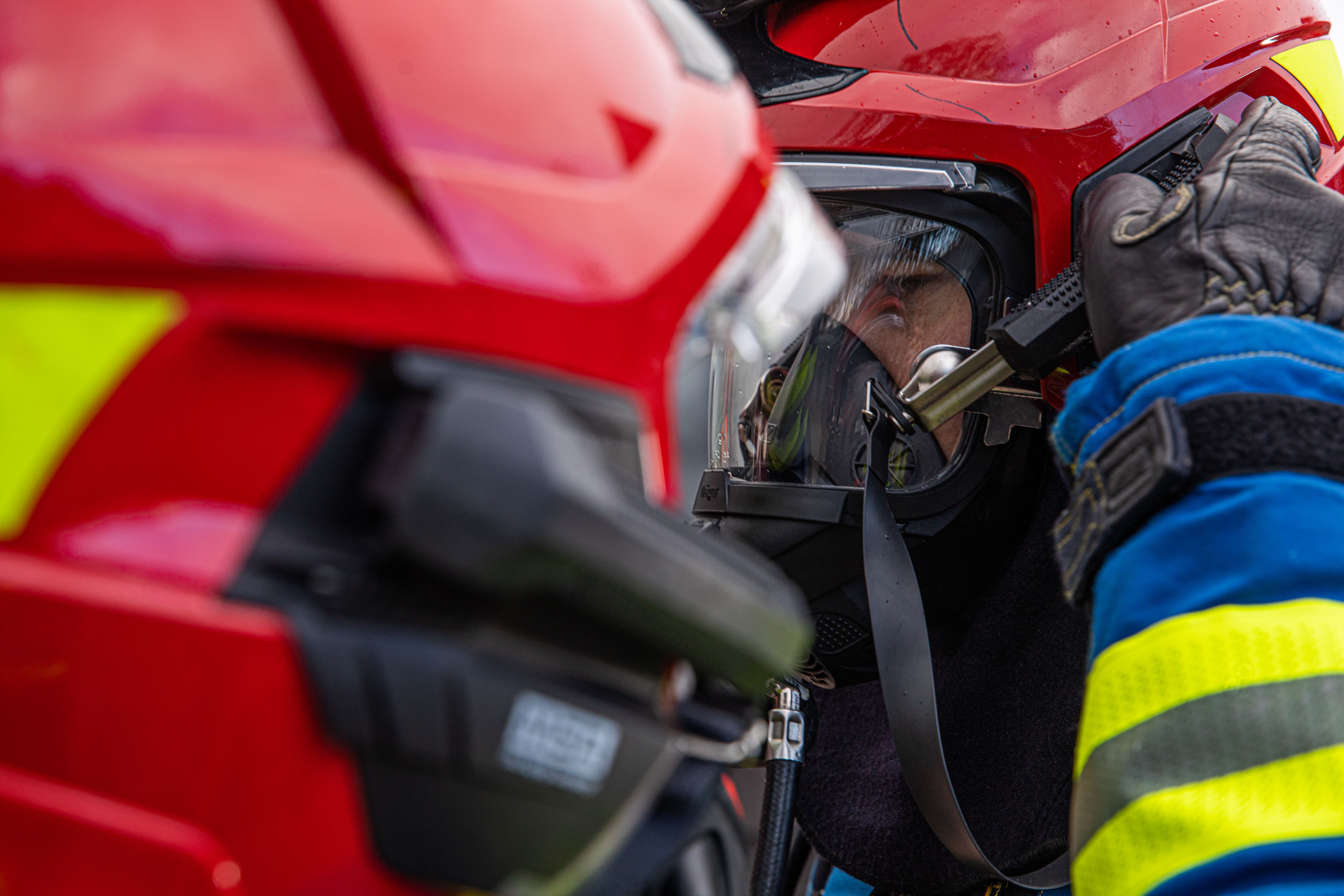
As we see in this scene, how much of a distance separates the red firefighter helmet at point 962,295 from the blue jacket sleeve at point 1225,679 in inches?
11.9

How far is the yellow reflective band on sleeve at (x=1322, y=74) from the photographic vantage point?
111 centimetres

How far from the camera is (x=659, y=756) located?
43 cm

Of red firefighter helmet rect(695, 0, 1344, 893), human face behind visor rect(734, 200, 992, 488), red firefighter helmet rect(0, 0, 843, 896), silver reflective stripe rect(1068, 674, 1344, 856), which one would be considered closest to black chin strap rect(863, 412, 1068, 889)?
red firefighter helmet rect(695, 0, 1344, 893)

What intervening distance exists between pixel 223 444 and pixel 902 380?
2.89 ft

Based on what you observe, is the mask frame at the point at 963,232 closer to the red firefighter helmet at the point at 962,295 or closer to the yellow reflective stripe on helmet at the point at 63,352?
the red firefighter helmet at the point at 962,295

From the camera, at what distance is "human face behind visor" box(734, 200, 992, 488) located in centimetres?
113

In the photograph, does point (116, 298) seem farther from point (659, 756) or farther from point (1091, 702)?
point (1091, 702)

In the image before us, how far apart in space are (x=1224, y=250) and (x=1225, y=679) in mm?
372

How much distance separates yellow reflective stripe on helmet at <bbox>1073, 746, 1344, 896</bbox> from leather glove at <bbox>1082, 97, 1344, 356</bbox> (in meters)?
0.36

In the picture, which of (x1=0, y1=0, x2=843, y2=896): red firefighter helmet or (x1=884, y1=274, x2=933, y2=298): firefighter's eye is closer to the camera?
(x1=0, y1=0, x2=843, y2=896): red firefighter helmet

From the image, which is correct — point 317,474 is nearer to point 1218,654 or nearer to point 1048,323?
point 1218,654

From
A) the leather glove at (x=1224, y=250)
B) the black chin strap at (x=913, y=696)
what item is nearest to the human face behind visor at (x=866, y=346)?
the black chin strap at (x=913, y=696)

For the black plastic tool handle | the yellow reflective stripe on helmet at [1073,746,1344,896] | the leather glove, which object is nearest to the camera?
the yellow reflective stripe on helmet at [1073,746,1344,896]

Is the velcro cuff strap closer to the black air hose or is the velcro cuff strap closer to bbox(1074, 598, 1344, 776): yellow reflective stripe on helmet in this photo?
bbox(1074, 598, 1344, 776): yellow reflective stripe on helmet
